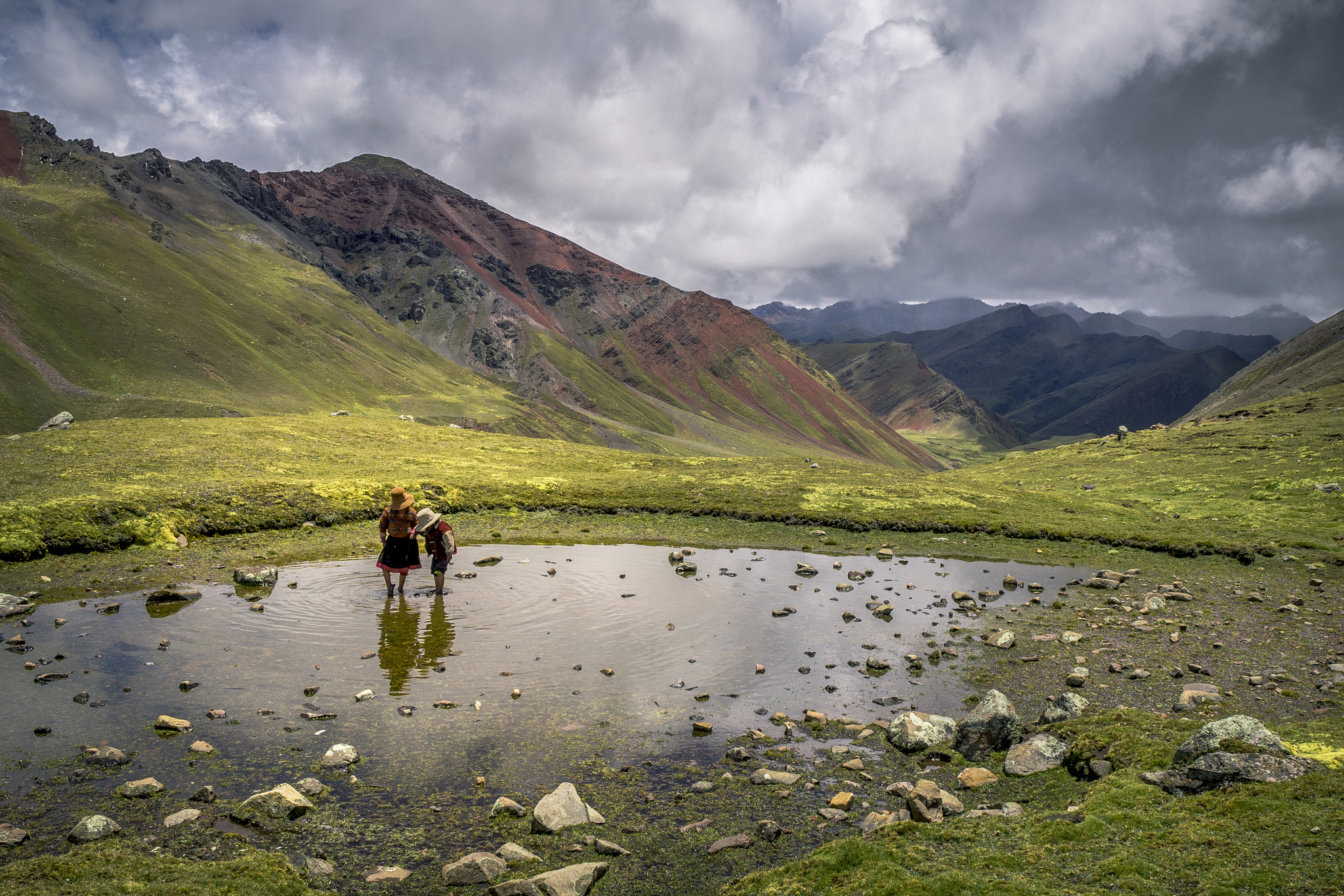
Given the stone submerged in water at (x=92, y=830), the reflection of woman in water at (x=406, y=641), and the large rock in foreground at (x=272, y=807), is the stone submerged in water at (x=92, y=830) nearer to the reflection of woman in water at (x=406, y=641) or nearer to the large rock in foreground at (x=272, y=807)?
the large rock in foreground at (x=272, y=807)

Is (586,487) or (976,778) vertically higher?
(586,487)

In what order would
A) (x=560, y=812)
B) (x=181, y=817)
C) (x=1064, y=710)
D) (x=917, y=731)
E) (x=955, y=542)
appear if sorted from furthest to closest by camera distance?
1. (x=955, y=542)
2. (x=1064, y=710)
3. (x=917, y=731)
4. (x=560, y=812)
5. (x=181, y=817)

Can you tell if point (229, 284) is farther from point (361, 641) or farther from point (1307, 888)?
point (1307, 888)

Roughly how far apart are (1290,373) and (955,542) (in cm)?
13903

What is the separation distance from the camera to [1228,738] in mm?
10133

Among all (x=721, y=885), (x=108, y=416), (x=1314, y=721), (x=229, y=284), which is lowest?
(x=721, y=885)

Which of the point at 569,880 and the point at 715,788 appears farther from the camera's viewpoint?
the point at 715,788

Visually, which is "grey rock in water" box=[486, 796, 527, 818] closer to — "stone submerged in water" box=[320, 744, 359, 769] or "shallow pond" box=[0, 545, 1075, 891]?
"shallow pond" box=[0, 545, 1075, 891]

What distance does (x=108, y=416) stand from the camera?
78.9m

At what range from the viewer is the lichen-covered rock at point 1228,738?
9.91 metres

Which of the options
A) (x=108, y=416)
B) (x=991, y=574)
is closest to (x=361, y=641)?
(x=991, y=574)

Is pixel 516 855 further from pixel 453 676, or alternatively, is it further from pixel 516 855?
pixel 453 676

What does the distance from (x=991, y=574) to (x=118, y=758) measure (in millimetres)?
32134

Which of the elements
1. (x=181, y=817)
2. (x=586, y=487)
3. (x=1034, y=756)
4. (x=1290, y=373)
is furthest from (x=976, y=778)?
(x=1290, y=373)
